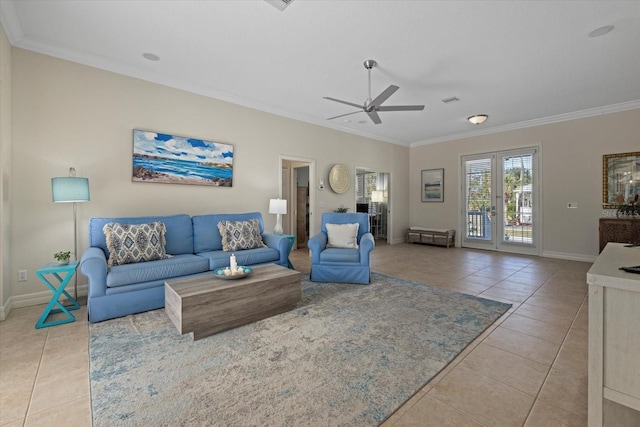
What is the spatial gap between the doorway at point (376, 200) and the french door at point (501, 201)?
194 cm

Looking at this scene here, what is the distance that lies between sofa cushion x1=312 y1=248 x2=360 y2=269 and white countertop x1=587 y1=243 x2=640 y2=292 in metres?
2.53

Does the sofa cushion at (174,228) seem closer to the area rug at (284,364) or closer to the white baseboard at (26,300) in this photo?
the area rug at (284,364)

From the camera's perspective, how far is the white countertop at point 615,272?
3.84ft

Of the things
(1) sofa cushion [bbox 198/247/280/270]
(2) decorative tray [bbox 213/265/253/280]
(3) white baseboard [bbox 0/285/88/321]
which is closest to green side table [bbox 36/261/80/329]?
(3) white baseboard [bbox 0/285/88/321]

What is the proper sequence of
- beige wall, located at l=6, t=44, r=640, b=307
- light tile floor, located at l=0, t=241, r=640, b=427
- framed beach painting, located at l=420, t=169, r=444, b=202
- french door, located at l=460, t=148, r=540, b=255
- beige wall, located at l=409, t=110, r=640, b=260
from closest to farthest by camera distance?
light tile floor, located at l=0, t=241, r=640, b=427
beige wall, located at l=6, t=44, r=640, b=307
beige wall, located at l=409, t=110, r=640, b=260
french door, located at l=460, t=148, r=540, b=255
framed beach painting, located at l=420, t=169, r=444, b=202

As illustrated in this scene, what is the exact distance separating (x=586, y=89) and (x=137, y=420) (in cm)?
657

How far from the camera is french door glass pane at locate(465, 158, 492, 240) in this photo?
6.80m

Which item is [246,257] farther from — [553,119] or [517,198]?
→ [553,119]

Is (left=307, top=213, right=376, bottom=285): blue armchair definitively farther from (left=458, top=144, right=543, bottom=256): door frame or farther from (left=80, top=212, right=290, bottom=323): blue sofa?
(left=458, top=144, right=543, bottom=256): door frame

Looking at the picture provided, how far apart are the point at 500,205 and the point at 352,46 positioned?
5410mm

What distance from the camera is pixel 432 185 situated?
25.4 feet

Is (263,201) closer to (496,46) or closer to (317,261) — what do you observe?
(317,261)

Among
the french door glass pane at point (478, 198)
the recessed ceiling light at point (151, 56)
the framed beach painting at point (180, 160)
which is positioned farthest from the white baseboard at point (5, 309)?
the french door glass pane at point (478, 198)

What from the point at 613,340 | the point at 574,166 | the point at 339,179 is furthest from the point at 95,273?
the point at 574,166
